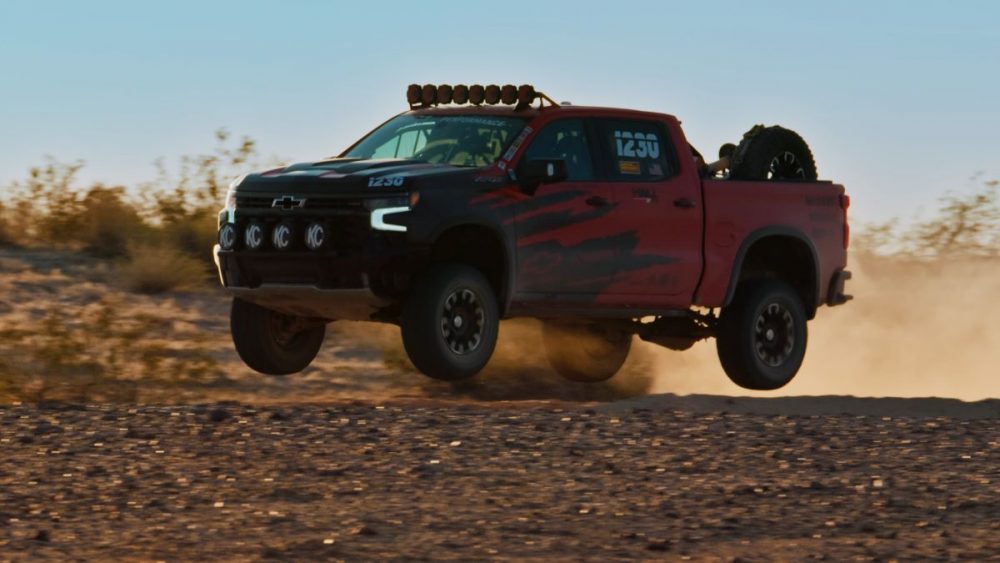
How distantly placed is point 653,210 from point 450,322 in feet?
6.33

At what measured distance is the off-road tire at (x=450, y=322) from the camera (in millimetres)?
11945

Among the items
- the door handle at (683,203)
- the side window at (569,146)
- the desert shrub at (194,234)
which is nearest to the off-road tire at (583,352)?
the door handle at (683,203)

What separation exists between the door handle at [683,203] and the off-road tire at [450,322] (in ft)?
5.74

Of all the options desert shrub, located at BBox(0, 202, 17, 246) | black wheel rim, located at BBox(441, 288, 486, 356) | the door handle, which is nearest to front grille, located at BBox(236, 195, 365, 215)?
black wheel rim, located at BBox(441, 288, 486, 356)

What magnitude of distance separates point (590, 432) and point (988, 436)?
2329mm

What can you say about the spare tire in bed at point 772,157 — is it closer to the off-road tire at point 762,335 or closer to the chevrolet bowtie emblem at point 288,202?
the off-road tire at point 762,335

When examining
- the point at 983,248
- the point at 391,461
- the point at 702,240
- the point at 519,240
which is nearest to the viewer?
the point at 391,461

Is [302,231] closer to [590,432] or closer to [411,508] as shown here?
[590,432]

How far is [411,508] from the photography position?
829cm

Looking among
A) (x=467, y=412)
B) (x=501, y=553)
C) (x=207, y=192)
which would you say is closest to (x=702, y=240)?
(x=467, y=412)

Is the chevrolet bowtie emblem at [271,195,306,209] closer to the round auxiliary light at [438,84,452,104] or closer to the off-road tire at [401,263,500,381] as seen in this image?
the off-road tire at [401,263,500,381]

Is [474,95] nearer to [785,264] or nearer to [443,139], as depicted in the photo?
[443,139]

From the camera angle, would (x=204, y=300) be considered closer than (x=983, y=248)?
Yes

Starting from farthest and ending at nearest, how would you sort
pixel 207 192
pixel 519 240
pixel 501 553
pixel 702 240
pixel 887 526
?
pixel 207 192 < pixel 702 240 < pixel 519 240 < pixel 887 526 < pixel 501 553
